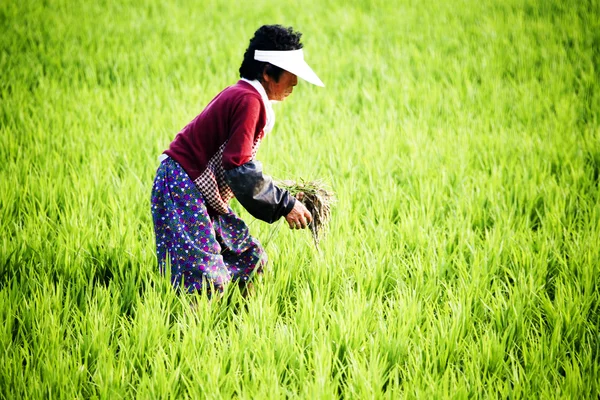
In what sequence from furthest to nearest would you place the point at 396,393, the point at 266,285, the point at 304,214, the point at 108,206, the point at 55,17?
the point at 55,17, the point at 108,206, the point at 266,285, the point at 304,214, the point at 396,393

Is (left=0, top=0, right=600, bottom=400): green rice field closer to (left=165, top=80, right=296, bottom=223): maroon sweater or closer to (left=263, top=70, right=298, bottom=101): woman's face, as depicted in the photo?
(left=165, top=80, right=296, bottom=223): maroon sweater

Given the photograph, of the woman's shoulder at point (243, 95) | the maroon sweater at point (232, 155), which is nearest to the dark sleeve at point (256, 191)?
the maroon sweater at point (232, 155)

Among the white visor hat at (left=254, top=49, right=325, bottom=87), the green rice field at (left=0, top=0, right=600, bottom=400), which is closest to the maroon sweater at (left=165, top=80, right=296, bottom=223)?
the white visor hat at (left=254, top=49, right=325, bottom=87)

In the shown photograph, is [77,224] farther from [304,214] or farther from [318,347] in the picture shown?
[318,347]

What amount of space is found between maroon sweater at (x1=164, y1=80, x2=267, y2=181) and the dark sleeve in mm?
32

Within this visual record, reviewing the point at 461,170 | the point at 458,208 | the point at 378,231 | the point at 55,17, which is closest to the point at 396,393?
the point at 378,231

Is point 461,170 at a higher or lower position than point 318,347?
higher

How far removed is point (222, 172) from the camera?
1.90 m

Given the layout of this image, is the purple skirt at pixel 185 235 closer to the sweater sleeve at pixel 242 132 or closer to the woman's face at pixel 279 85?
the sweater sleeve at pixel 242 132

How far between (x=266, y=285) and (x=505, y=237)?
1.25 metres

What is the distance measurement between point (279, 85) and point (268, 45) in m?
0.15

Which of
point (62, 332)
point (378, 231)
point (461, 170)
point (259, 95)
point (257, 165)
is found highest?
point (259, 95)

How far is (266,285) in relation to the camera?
208cm

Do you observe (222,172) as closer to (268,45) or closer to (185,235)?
(185,235)
